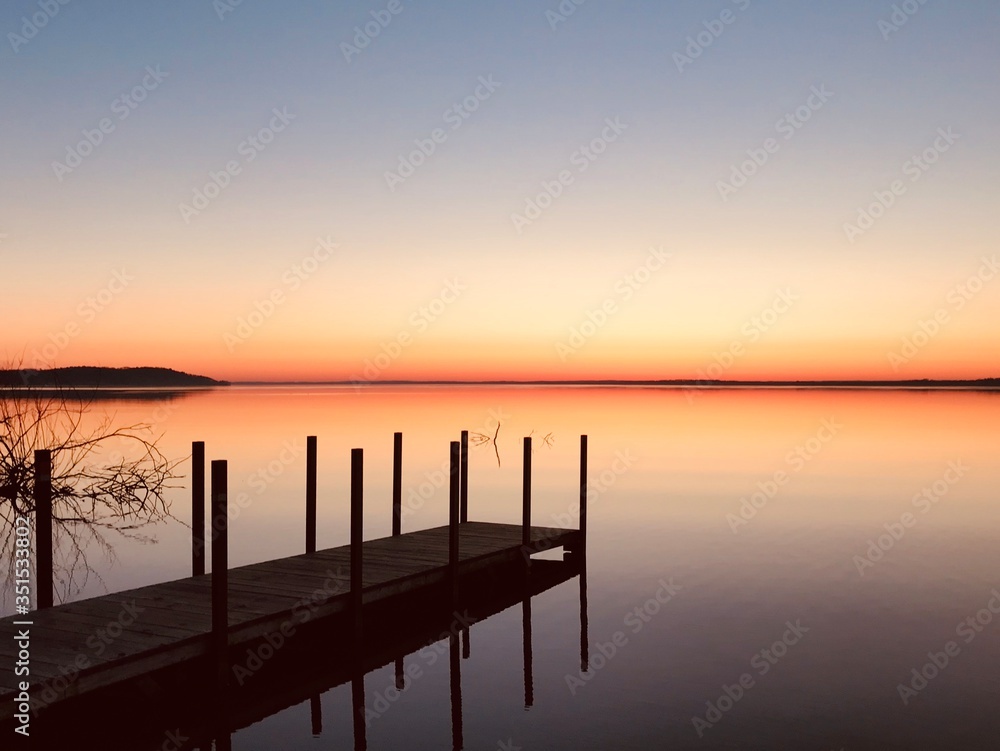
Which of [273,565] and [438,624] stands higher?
[273,565]

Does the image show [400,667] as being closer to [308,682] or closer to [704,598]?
[308,682]

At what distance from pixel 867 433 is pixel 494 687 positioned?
48.4m

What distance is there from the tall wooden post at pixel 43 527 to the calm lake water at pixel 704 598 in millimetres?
3284

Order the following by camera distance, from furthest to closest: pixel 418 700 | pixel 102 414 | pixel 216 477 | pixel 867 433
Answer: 1. pixel 102 414
2. pixel 867 433
3. pixel 418 700
4. pixel 216 477

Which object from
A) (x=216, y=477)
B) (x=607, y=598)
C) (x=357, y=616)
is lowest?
(x=607, y=598)

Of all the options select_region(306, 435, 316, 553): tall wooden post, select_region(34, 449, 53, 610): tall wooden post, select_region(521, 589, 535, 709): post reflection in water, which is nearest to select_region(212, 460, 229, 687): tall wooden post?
select_region(34, 449, 53, 610): tall wooden post

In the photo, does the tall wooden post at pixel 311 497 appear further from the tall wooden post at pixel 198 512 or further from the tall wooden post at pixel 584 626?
the tall wooden post at pixel 584 626

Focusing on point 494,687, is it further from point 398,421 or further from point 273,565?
point 398,421

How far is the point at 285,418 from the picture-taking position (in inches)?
2579

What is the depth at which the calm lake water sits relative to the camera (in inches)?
396

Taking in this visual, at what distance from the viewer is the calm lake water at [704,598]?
1005cm

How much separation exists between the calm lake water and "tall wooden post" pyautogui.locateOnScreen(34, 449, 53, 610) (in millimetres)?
3284

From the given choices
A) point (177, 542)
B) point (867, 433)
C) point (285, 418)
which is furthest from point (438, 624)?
point (285, 418)

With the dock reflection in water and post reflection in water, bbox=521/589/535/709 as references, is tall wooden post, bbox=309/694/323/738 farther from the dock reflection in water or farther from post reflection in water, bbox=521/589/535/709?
post reflection in water, bbox=521/589/535/709
